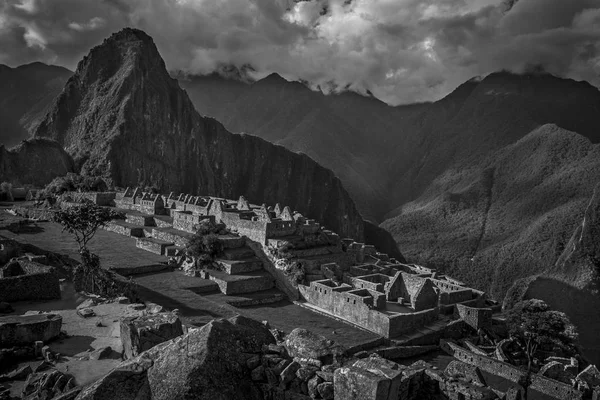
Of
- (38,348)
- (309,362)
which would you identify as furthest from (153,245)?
(309,362)

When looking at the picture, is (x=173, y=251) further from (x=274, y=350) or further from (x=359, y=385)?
(x=359, y=385)

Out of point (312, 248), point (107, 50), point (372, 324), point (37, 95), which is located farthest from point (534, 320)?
point (37, 95)

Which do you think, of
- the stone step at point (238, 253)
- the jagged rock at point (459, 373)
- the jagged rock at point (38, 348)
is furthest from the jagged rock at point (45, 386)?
the stone step at point (238, 253)

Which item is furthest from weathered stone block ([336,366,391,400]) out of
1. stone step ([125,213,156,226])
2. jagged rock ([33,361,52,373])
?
stone step ([125,213,156,226])

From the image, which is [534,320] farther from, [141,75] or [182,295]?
[141,75]

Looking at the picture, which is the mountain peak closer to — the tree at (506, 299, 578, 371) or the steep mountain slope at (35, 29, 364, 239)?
the steep mountain slope at (35, 29, 364, 239)

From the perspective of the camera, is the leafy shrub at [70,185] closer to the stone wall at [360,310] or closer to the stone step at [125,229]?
the stone step at [125,229]
